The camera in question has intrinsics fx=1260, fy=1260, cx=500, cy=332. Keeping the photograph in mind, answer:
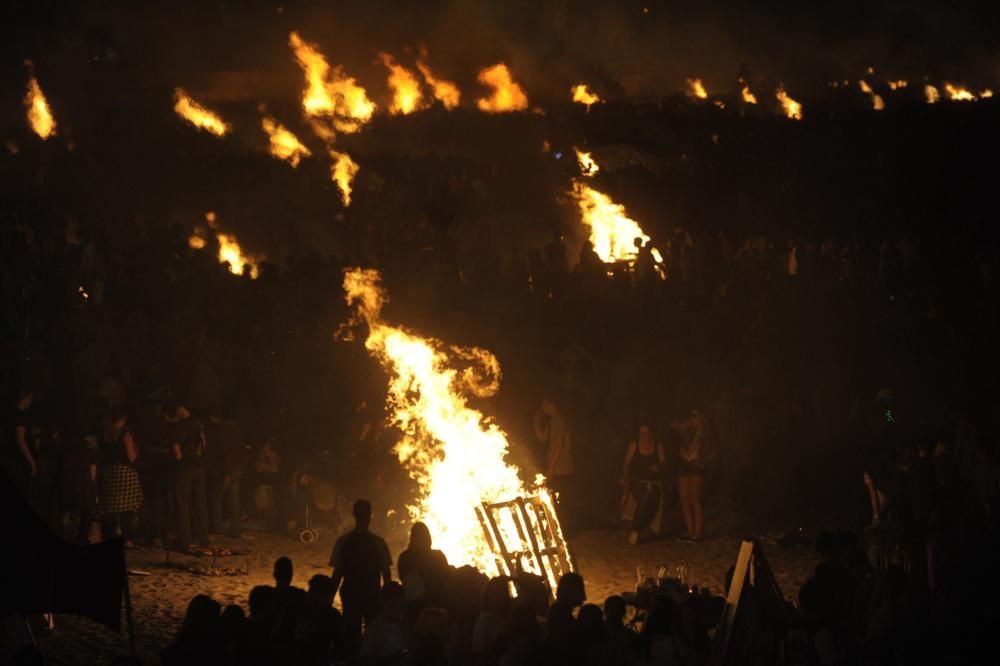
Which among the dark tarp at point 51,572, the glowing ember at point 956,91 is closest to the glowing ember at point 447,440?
the dark tarp at point 51,572

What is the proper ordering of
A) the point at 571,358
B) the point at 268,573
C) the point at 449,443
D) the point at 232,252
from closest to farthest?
the point at 268,573 → the point at 449,443 → the point at 571,358 → the point at 232,252

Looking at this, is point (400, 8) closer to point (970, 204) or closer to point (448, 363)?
point (970, 204)

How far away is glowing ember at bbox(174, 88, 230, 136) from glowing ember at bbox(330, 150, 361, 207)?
126 inches

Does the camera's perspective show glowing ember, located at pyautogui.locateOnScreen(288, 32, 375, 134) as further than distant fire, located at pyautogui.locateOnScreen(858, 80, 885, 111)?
No

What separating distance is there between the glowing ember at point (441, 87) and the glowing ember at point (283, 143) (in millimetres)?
5518

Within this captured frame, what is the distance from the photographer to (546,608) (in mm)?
10492

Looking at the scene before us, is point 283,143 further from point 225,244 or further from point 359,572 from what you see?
point 359,572

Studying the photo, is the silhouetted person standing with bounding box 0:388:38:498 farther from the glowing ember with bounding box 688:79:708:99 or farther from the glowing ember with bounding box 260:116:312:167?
the glowing ember with bounding box 688:79:708:99

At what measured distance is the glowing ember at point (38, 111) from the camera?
3086 cm

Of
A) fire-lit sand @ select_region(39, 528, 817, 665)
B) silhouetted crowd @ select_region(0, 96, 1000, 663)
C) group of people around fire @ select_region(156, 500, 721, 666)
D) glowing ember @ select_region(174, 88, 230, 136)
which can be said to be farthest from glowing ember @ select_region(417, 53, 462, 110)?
group of people around fire @ select_region(156, 500, 721, 666)

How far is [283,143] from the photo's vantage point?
30719 mm

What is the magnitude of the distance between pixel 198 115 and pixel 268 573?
19973 millimetres

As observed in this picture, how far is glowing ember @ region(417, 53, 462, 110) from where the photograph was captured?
35562 millimetres

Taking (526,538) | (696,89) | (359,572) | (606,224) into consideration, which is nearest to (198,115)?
(606,224)
